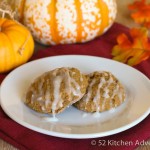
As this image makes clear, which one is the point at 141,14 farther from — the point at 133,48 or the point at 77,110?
the point at 77,110

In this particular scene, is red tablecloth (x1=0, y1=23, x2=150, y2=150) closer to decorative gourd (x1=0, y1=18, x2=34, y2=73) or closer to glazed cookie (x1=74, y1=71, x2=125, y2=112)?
glazed cookie (x1=74, y1=71, x2=125, y2=112)

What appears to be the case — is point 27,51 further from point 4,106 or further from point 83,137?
point 83,137

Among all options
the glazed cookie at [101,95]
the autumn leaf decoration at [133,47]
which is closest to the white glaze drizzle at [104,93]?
the glazed cookie at [101,95]

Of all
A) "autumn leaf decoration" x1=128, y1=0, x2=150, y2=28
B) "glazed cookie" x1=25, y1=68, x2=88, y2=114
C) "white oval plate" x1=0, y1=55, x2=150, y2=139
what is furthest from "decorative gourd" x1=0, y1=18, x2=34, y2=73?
"autumn leaf decoration" x1=128, y1=0, x2=150, y2=28

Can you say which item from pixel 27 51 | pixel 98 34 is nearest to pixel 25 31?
pixel 27 51

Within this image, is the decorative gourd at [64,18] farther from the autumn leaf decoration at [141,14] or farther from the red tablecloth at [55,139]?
the red tablecloth at [55,139]
